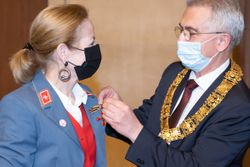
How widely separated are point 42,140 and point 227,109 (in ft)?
2.58

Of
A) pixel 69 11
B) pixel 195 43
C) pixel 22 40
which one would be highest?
pixel 69 11

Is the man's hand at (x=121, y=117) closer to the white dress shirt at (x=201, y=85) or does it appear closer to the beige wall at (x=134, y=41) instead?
the white dress shirt at (x=201, y=85)

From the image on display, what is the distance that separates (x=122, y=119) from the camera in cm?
174

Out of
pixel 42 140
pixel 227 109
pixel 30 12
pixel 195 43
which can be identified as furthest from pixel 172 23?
pixel 42 140

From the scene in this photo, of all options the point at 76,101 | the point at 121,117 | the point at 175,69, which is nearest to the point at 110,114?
the point at 121,117

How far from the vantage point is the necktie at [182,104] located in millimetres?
1945

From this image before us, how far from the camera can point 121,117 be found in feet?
5.69

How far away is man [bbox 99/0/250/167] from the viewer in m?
1.73

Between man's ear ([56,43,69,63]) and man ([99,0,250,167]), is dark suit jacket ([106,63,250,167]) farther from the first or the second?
man's ear ([56,43,69,63])

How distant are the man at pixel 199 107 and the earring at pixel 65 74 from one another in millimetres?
208

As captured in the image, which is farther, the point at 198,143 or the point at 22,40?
the point at 22,40

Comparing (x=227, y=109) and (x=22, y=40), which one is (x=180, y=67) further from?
(x=22, y=40)

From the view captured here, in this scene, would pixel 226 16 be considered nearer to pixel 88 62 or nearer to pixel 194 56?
pixel 194 56

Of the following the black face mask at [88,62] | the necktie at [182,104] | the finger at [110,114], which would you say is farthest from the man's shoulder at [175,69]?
the finger at [110,114]
